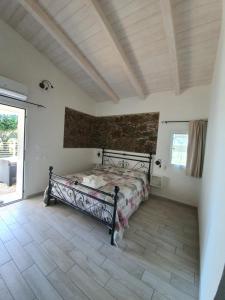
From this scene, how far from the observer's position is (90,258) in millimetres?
1807

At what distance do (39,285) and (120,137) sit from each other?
3.69 metres

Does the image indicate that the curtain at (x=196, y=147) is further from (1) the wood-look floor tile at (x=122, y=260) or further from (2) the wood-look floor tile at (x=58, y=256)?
(2) the wood-look floor tile at (x=58, y=256)

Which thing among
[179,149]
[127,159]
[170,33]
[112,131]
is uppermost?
[170,33]

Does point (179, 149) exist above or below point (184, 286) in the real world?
above

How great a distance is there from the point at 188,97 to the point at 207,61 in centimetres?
85

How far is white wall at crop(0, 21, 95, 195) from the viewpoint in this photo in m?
2.76

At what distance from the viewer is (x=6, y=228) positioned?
2.23 meters

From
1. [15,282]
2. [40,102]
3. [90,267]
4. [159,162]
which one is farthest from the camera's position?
[159,162]

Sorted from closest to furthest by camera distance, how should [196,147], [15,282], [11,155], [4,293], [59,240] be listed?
[4,293], [15,282], [59,240], [196,147], [11,155]

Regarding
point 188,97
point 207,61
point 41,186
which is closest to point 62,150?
point 41,186

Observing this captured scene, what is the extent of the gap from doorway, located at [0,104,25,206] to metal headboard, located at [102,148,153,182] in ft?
8.09

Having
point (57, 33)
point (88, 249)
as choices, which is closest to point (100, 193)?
point (88, 249)

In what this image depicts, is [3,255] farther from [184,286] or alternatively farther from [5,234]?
[184,286]

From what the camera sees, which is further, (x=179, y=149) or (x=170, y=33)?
(x=179, y=149)
